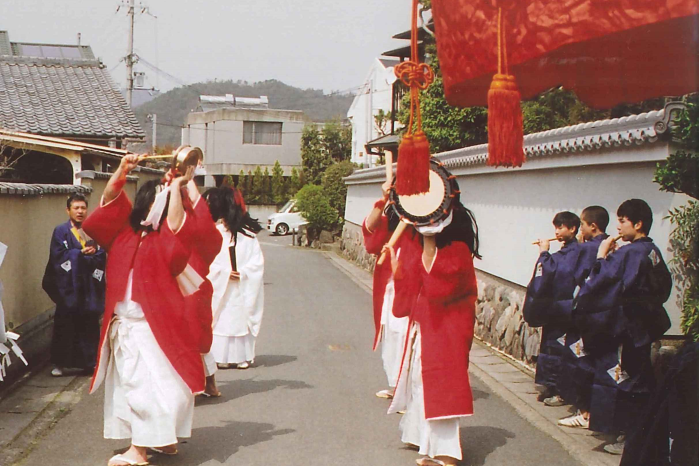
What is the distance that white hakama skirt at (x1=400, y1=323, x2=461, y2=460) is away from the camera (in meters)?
5.67

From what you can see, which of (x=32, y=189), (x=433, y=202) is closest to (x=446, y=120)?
(x=32, y=189)

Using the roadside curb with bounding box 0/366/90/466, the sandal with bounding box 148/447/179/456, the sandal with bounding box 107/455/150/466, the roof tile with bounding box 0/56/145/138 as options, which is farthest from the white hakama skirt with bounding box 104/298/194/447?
the roof tile with bounding box 0/56/145/138

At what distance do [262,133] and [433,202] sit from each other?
44.0 meters

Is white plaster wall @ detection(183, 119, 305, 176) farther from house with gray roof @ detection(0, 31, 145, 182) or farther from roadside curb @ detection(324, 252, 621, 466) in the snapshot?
roadside curb @ detection(324, 252, 621, 466)

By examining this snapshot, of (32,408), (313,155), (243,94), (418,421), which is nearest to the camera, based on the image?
(418,421)

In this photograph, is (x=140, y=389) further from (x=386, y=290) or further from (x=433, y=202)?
(x=386, y=290)

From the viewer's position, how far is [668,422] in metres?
3.52

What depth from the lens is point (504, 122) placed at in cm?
320

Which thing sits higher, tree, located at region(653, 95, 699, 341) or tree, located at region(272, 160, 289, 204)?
tree, located at region(272, 160, 289, 204)

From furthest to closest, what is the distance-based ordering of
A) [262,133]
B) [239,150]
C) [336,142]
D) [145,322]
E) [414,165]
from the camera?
1. [262,133]
2. [239,150]
3. [336,142]
4. [145,322]
5. [414,165]

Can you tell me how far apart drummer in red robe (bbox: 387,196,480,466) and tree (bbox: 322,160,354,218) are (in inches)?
972

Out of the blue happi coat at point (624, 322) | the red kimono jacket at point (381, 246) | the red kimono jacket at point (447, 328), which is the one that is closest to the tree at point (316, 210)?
the red kimono jacket at point (381, 246)

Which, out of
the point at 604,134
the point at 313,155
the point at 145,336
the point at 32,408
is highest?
the point at 313,155

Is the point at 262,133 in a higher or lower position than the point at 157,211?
higher
